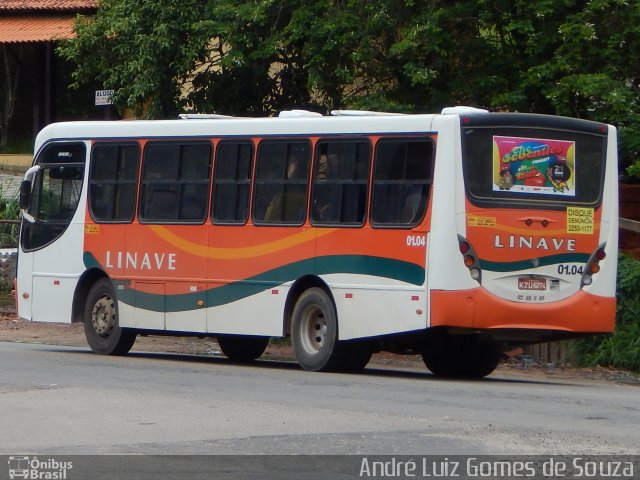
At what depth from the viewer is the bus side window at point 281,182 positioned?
1530 cm

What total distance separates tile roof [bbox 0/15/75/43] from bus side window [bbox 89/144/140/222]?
14.3 metres

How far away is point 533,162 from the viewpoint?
14.3 meters

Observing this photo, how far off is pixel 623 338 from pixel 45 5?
64.1 feet

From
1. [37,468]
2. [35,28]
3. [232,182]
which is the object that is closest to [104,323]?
[232,182]

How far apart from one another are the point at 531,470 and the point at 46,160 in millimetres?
11048

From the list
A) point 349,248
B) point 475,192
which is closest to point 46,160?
point 349,248

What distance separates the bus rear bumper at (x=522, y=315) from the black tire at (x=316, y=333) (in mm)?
1437

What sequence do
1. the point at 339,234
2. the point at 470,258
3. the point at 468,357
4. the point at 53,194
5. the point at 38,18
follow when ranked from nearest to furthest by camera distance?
the point at 470,258
the point at 339,234
the point at 468,357
the point at 53,194
the point at 38,18

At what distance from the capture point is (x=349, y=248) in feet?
48.4

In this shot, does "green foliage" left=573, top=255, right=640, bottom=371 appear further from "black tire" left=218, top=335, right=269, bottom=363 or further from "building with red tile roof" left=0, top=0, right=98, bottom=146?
"building with red tile roof" left=0, top=0, right=98, bottom=146

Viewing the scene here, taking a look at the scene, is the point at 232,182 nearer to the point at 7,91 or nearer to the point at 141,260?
Result: the point at 141,260

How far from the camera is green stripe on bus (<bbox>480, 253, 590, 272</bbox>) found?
14.0 meters

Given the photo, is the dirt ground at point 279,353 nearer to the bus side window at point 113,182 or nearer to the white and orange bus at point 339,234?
the white and orange bus at point 339,234

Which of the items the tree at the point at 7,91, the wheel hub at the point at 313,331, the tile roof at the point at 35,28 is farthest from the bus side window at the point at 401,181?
the tree at the point at 7,91
